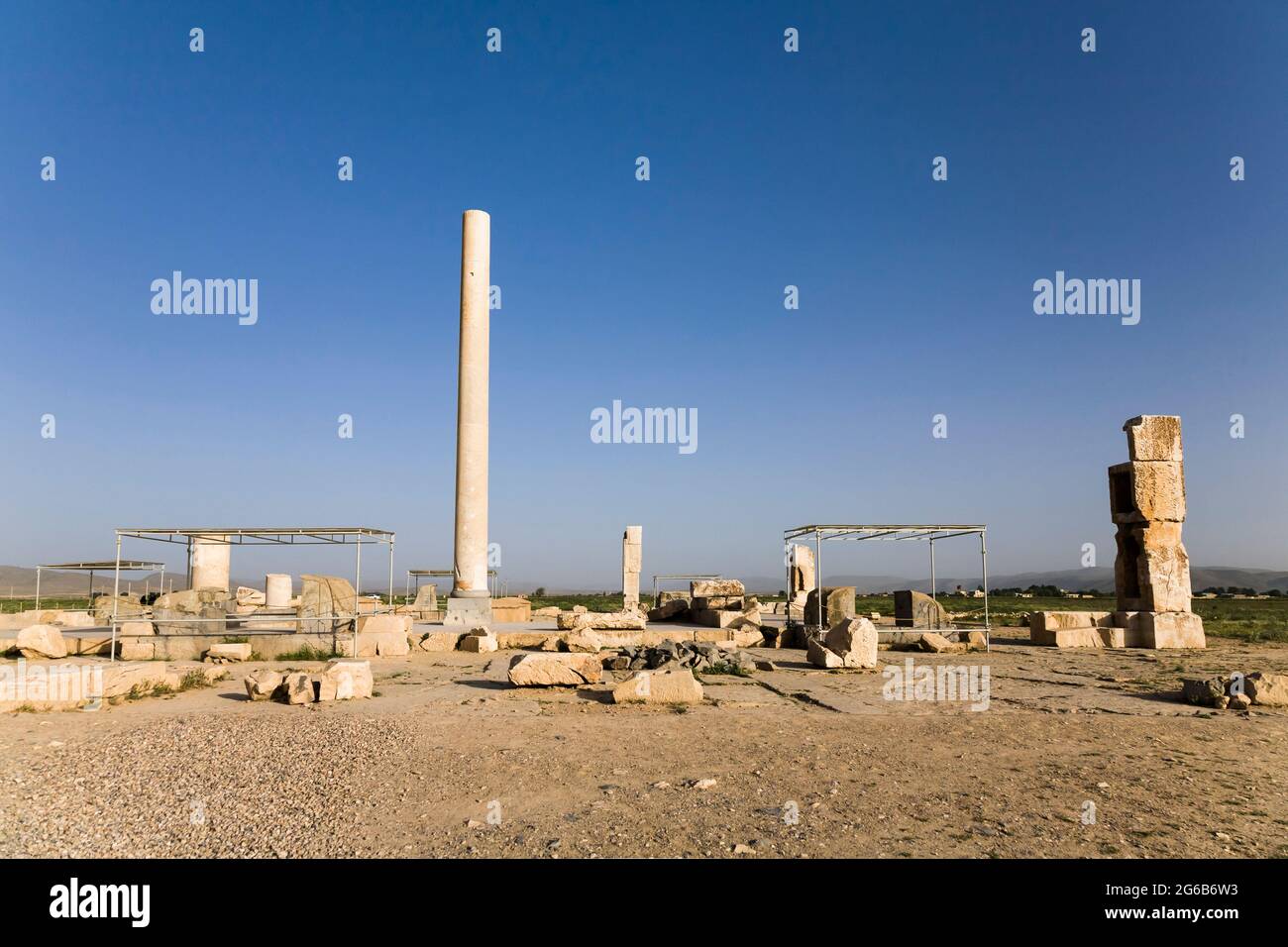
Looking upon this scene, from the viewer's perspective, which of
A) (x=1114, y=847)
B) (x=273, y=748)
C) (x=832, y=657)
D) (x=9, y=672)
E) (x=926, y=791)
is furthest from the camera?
(x=832, y=657)

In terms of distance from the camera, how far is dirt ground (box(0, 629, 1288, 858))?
4535 millimetres

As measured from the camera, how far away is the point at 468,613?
58.9 feet

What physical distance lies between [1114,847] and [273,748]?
6.52 m

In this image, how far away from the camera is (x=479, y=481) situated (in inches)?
734

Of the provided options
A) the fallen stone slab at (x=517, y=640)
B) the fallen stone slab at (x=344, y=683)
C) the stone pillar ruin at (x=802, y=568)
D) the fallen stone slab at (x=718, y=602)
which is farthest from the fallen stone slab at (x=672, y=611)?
the fallen stone slab at (x=344, y=683)

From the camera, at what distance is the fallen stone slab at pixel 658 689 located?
9.52 metres

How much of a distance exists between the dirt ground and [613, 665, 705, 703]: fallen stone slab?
0.33 meters

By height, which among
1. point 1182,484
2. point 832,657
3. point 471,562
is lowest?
point 832,657

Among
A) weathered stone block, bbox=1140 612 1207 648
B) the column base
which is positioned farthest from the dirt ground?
weathered stone block, bbox=1140 612 1207 648

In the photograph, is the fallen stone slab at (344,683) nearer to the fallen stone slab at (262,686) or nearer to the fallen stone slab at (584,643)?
the fallen stone slab at (262,686)

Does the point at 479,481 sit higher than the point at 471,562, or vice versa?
the point at 479,481

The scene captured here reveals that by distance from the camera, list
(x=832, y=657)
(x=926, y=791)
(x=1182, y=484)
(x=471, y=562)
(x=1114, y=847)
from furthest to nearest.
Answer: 1. (x=471, y=562)
2. (x=1182, y=484)
3. (x=832, y=657)
4. (x=926, y=791)
5. (x=1114, y=847)
